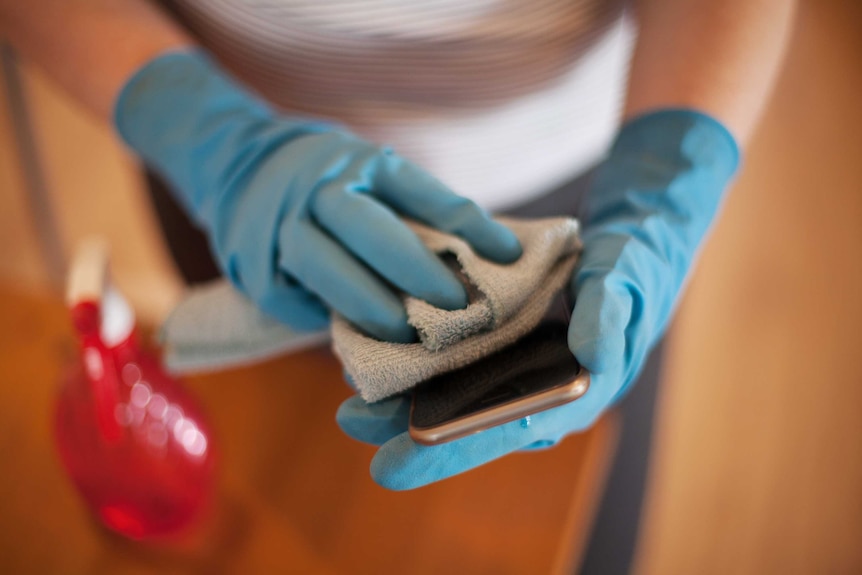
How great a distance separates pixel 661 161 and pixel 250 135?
0.88ft

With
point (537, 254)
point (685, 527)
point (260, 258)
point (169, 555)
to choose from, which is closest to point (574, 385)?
point (537, 254)

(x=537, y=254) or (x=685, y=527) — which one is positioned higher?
(x=537, y=254)

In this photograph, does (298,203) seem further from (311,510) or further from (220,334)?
(311,510)

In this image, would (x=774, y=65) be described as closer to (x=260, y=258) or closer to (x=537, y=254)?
(x=537, y=254)

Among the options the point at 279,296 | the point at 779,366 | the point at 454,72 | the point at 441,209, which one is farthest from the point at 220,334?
the point at 779,366

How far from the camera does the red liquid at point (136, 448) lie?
15.1 inches

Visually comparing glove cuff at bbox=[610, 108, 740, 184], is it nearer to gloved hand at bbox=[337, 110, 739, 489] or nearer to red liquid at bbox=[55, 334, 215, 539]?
gloved hand at bbox=[337, 110, 739, 489]

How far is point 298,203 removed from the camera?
1.17 feet

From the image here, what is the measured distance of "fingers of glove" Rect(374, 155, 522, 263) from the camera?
1.06ft

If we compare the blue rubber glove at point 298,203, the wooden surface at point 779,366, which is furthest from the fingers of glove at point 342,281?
the wooden surface at point 779,366

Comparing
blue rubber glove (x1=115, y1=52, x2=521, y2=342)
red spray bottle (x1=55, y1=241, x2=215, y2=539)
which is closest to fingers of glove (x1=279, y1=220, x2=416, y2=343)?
blue rubber glove (x1=115, y1=52, x2=521, y2=342)

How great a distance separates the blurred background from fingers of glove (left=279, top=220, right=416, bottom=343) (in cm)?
32

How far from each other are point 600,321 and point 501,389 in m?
0.06

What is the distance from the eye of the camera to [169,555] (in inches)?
16.3
